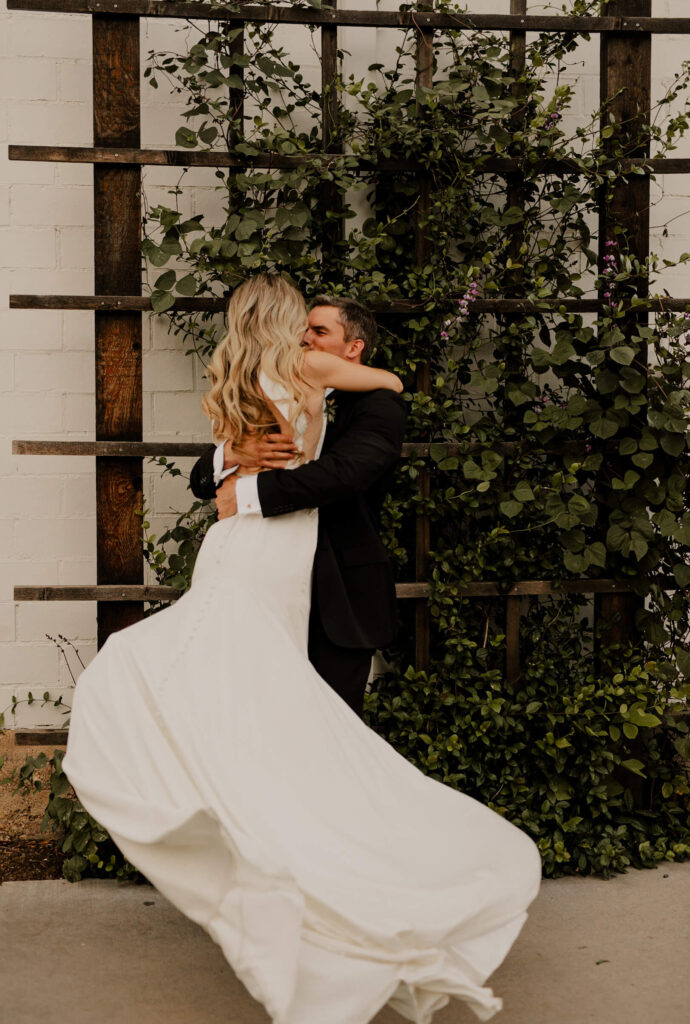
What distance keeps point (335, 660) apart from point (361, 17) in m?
1.81

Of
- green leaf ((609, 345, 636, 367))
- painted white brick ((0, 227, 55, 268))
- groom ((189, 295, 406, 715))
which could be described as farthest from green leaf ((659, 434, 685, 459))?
painted white brick ((0, 227, 55, 268))

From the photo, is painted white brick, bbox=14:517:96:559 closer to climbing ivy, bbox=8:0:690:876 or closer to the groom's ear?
climbing ivy, bbox=8:0:690:876

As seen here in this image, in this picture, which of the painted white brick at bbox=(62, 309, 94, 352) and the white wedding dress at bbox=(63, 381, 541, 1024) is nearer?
the white wedding dress at bbox=(63, 381, 541, 1024)

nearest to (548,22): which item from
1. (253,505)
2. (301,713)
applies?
(253,505)

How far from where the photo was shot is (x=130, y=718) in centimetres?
221

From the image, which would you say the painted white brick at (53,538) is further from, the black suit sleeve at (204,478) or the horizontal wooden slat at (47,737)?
the black suit sleeve at (204,478)

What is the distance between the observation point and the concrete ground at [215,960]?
2334 millimetres

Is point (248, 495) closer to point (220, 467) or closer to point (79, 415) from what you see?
point (220, 467)

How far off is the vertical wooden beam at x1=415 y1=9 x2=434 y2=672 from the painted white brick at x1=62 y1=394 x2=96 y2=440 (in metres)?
1.10

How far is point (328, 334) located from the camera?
264cm

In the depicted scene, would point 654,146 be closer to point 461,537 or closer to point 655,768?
point 461,537

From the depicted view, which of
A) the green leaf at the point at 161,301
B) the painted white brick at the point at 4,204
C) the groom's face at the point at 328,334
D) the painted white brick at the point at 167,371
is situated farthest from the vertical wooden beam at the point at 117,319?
the groom's face at the point at 328,334

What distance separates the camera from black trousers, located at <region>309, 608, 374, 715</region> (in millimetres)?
2594

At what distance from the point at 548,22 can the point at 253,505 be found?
1744 millimetres
